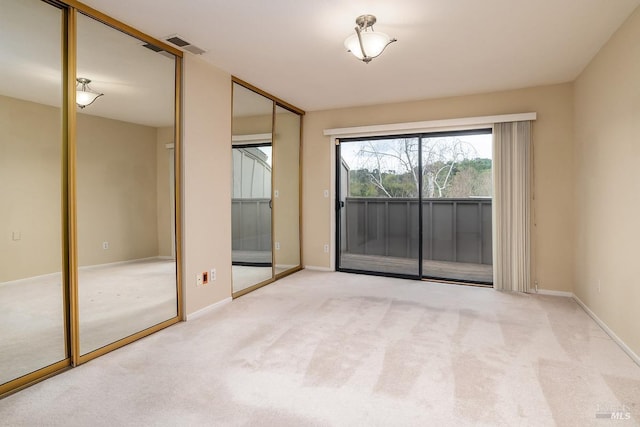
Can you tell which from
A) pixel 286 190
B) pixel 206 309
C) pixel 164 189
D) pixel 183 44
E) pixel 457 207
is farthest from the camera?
pixel 286 190

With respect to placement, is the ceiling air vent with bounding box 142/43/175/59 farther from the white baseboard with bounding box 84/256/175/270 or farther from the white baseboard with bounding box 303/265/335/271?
the white baseboard with bounding box 303/265/335/271

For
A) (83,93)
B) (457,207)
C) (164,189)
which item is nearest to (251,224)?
(164,189)

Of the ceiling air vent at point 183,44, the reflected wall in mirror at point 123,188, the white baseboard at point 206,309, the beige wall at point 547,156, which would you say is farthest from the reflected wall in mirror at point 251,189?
the beige wall at point 547,156

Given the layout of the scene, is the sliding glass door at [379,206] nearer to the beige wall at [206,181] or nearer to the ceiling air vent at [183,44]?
the beige wall at [206,181]

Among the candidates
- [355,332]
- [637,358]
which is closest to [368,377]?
[355,332]

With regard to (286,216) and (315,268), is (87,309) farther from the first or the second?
(315,268)

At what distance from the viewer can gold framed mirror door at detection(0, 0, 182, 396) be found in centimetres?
202

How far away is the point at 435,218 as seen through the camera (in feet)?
15.3

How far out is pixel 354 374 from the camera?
2.16 metres

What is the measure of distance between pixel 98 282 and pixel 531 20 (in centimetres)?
378

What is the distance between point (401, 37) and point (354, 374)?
2627mm

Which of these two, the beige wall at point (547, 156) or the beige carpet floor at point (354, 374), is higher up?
the beige wall at point (547, 156)
